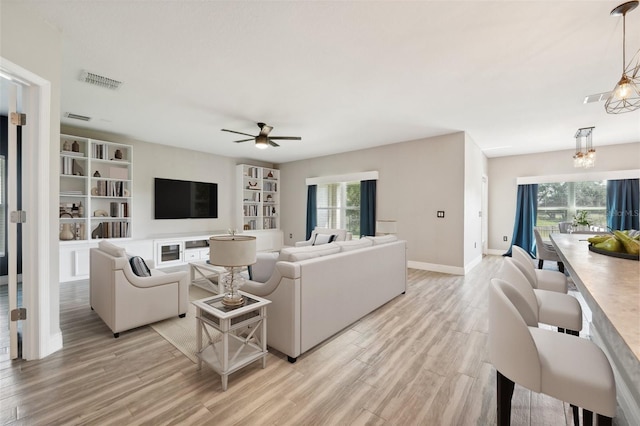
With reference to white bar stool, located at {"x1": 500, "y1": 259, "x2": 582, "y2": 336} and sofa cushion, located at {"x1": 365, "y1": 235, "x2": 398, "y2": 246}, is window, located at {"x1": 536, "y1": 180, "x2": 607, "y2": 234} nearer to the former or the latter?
sofa cushion, located at {"x1": 365, "y1": 235, "x2": 398, "y2": 246}

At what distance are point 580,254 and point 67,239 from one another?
669cm

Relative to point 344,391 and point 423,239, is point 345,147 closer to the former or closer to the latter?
point 423,239

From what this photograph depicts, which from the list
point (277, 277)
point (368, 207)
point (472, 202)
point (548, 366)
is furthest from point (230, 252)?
point (472, 202)

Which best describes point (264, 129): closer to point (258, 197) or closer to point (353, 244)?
point (353, 244)

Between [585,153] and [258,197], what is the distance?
7.15m

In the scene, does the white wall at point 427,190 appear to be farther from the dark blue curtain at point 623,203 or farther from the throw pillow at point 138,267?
the throw pillow at point 138,267

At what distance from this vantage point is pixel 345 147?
20.9ft

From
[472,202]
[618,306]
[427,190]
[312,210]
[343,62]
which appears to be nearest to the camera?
[618,306]

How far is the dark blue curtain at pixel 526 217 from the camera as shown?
22.2ft

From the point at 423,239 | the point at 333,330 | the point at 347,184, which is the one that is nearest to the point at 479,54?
the point at 333,330

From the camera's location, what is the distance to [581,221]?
19.1 ft

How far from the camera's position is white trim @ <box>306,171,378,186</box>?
628cm

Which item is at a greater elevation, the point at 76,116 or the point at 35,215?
the point at 76,116

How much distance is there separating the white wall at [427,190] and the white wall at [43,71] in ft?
17.4
